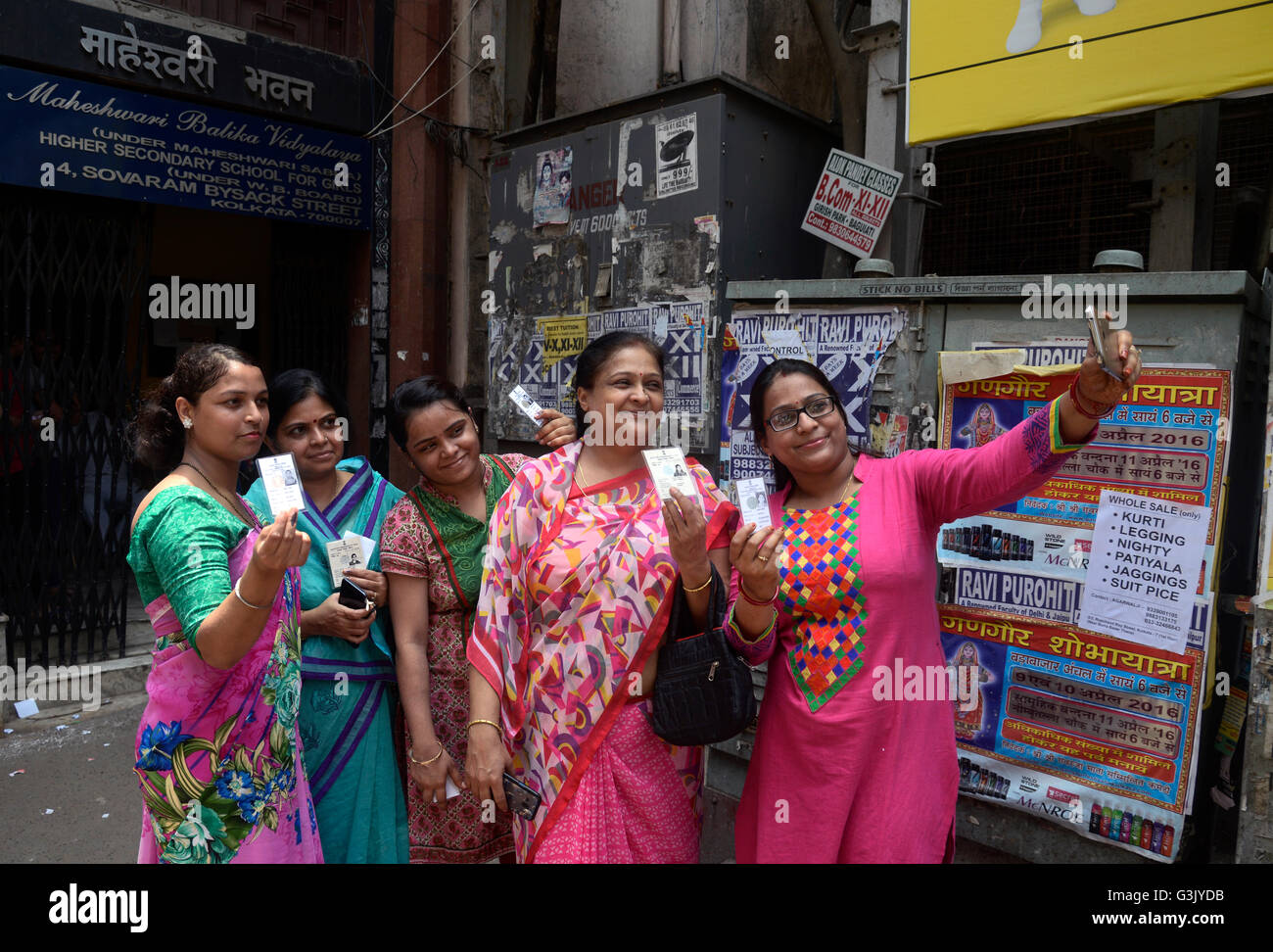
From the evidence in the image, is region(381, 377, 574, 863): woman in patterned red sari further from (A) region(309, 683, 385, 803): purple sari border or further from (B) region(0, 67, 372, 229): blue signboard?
(B) region(0, 67, 372, 229): blue signboard

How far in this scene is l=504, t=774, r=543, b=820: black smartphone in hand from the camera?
2.12m

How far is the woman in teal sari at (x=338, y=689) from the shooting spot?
2467mm

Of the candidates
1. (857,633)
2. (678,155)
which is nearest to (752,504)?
(857,633)

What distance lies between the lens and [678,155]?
5.27 meters

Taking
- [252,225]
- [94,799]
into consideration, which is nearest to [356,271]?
[252,225]

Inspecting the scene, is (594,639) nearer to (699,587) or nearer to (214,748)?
(699,587)

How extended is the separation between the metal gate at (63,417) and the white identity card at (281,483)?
150 inches

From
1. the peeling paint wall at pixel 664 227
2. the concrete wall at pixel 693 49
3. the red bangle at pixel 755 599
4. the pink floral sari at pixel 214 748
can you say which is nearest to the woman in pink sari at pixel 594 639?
the red bangle at pixel 755 599

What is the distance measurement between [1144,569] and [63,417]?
18.8ft

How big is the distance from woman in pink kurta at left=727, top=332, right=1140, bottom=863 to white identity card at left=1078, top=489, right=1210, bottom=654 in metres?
0.95

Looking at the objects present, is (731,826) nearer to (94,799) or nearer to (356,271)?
(94,799)

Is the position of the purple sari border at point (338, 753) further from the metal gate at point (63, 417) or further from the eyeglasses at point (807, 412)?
the metal gate at point (63, 417)

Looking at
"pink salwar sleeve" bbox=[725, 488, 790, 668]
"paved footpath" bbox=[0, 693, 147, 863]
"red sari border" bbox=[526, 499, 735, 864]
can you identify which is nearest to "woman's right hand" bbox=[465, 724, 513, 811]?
"red sari border" bbox=[526, 499, 735, 864]
